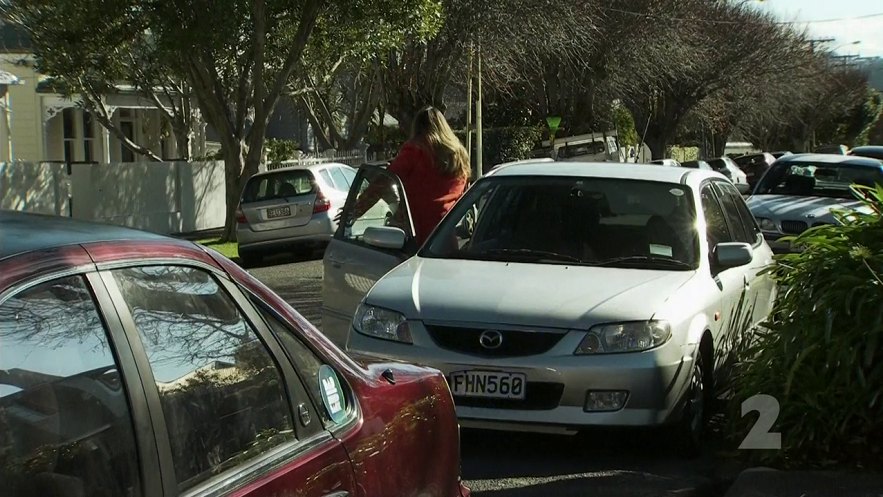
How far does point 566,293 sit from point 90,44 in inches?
635

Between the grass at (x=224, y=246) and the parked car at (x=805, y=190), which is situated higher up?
the parked car at (x=805, y=190)

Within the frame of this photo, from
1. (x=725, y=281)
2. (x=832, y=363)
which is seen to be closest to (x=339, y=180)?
(x=725, y=281)

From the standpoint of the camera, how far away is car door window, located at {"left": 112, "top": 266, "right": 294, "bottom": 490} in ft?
8.63

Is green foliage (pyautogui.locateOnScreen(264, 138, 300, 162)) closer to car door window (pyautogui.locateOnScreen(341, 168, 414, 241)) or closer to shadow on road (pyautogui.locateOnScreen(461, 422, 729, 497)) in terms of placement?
car door window (pyautogui.locateOnScreen(341, 168, 414, 241))

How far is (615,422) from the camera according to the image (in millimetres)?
6066

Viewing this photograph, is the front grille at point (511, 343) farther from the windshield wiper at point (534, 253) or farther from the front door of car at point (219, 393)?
the front door of car at point (219, 393)

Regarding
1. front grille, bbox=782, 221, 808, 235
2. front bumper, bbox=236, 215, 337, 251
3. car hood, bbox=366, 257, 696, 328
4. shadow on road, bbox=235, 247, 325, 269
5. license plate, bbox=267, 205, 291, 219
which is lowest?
shadow on road, bbox=235, 247, 325, 269

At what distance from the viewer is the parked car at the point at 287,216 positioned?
18.7 meters

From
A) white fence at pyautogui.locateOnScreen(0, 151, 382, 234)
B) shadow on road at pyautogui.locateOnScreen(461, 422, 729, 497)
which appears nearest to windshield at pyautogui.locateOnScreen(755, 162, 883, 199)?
shadow on road at pyautogui.locateOnScreen(461, 422, 729, 497)

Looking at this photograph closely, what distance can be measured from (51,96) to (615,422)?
3021 cm

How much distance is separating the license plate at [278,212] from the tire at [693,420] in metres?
12.8

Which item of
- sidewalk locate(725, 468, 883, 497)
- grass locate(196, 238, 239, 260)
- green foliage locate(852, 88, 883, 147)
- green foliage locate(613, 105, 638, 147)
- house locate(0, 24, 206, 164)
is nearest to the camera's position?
sidewalk locate(725, 468, 883, 497)


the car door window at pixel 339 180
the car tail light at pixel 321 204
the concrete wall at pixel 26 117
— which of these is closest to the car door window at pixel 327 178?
the car door window at pixel 339 180

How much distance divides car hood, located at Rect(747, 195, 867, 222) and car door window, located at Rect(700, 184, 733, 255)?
715 cm
